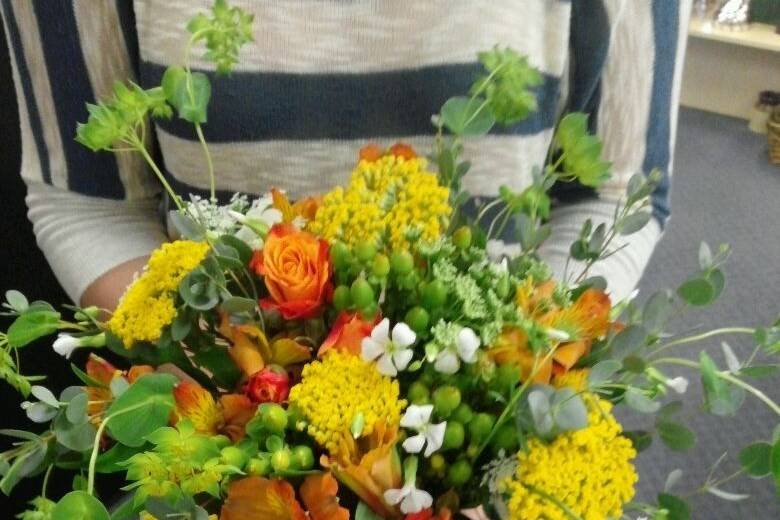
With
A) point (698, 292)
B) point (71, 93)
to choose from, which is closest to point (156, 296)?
point (698, 292)

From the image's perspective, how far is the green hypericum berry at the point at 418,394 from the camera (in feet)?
1.09

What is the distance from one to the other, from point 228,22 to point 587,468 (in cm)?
26

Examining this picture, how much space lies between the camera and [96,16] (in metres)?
0.65

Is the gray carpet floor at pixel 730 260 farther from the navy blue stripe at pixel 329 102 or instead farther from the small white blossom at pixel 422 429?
the small white blossom at pixel 422 429

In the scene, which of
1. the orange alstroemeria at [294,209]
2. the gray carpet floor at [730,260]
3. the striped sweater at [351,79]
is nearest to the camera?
the orange alstroemeria at [294,209]

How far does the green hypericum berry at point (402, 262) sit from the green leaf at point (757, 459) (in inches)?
6.8

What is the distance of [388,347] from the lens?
321mm

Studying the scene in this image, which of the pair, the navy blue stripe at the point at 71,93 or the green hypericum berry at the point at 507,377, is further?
the navy blue stripe at the point at 71,93

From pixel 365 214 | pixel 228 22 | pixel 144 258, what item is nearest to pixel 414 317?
pixel 365 214

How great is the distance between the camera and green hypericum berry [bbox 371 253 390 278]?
0.34m

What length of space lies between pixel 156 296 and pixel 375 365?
0.12 meters

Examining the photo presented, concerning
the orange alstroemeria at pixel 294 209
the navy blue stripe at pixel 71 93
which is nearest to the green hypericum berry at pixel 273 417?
the orange alstroemeria at pixel 294 209

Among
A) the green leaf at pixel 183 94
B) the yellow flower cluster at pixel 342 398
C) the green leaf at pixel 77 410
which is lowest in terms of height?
the green leaf at pixel 77 410

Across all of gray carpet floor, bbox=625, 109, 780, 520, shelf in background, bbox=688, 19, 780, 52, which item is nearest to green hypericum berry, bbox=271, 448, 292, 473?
gray carpet floor, bbox=625, 109, 780, 520
